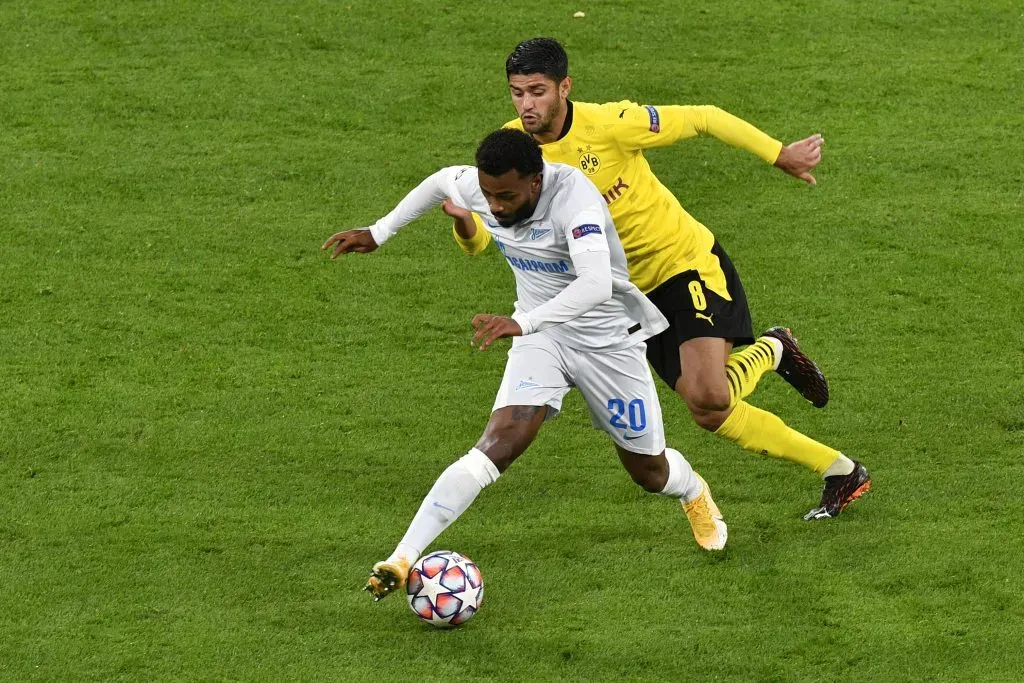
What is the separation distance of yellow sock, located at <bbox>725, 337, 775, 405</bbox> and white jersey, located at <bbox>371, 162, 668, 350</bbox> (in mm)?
568

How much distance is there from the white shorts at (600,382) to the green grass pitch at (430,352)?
25.2 inches

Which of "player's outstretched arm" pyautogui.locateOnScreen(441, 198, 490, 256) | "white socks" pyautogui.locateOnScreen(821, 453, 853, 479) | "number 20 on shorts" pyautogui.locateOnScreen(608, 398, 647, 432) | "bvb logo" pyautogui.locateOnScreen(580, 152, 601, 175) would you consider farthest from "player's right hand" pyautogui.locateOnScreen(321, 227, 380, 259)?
"white socks" pyautogui.locateOnScreen(821, 453, 853, 479)

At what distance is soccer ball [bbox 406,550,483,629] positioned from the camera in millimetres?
5992

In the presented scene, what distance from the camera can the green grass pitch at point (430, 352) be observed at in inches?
240

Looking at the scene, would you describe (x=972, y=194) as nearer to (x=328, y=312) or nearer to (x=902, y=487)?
(x=902, y=487)

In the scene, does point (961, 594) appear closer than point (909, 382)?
Yes

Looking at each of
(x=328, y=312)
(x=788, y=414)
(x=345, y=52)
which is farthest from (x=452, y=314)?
(x=345, y=52)

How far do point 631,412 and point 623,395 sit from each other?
83 mm

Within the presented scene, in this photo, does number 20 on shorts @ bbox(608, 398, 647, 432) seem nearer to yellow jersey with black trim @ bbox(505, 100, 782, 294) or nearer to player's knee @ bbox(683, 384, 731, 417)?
player's knee @ bbox(683, 384, 731, 417)

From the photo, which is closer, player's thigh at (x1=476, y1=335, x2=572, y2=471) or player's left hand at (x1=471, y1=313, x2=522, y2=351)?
player's left hand at (x1=471, y1=313, x2=522, y2=351)

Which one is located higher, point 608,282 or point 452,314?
point 608,282

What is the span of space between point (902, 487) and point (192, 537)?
346 centimetres

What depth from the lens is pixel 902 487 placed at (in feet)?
24.4

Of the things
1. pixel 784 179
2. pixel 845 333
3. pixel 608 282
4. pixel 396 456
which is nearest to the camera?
pixel 608 282
